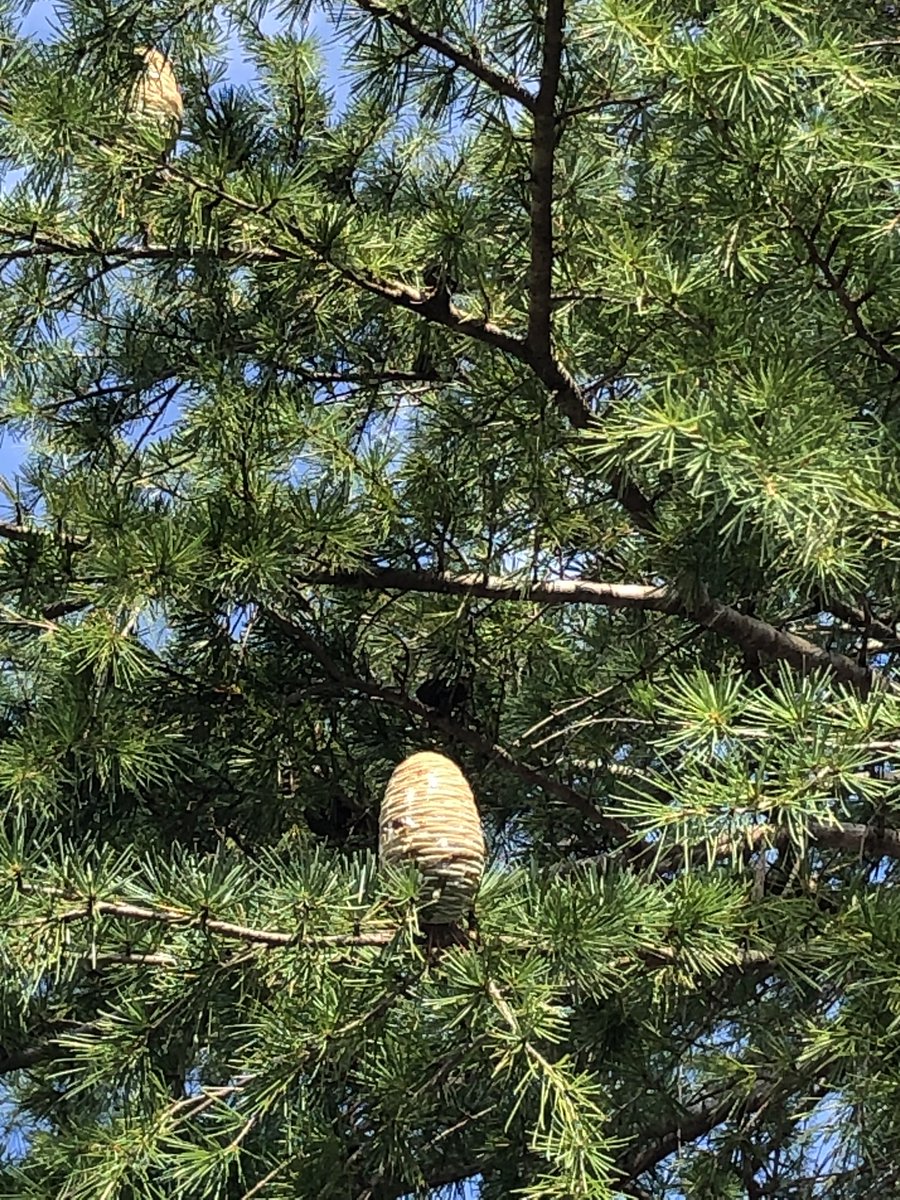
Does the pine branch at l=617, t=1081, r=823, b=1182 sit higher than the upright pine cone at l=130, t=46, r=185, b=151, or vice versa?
the upright pine cone at l=130, t=46, r=185, b=151

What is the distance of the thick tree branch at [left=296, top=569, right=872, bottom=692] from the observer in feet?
3.54

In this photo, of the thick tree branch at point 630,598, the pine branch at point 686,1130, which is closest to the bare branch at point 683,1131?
the pine branch at point 686,1130

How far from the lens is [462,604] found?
114 cm

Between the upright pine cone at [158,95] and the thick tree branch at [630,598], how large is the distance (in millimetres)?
367

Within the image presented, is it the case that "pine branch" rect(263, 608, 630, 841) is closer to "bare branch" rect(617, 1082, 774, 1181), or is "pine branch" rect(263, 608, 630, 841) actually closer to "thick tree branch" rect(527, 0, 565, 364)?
"bare branch" rect(617, 1082, 774, 1181)

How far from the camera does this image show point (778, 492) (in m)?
0.74

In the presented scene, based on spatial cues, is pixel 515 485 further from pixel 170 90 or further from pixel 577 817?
pixel 170 90

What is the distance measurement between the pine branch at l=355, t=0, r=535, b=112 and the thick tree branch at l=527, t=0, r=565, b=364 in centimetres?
3

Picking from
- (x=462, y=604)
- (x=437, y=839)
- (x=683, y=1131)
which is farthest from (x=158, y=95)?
(x=683, y=1131)

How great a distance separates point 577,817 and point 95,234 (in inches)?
27.2

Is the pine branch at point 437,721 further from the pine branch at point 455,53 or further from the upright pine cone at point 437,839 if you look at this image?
the pine branch at point 455,53

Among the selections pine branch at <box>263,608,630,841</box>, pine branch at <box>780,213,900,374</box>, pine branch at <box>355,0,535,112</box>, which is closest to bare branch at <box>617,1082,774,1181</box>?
pine branch at <box>263,608,630,841</box>

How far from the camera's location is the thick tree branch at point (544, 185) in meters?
0.89

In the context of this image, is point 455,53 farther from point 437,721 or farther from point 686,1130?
point 686,1130
